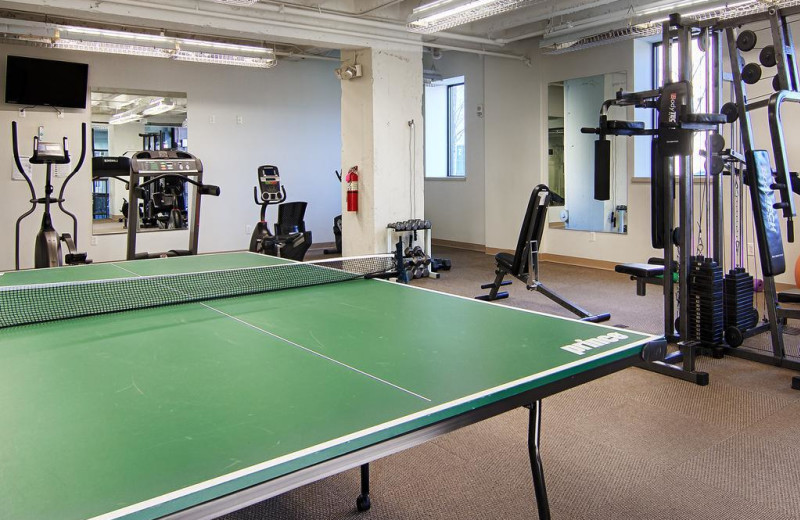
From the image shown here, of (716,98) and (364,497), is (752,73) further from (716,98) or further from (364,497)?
(364,497)

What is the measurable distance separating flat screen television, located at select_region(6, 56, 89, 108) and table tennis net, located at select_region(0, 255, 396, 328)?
6.23m

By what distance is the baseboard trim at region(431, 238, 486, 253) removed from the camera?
33.0 ft

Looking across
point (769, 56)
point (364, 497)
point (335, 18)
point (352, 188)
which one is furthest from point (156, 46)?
point (364, 497)

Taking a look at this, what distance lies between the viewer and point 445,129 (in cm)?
1105

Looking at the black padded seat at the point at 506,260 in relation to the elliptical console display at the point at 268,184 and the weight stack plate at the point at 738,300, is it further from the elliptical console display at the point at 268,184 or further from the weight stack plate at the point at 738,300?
the elliptical console display at the point at 268,184

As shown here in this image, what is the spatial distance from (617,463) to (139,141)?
9.40 metres

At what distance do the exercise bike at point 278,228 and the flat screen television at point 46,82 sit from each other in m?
2.85

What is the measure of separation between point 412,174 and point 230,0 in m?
3.01

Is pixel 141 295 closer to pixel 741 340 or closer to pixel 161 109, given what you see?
pixel 741 340

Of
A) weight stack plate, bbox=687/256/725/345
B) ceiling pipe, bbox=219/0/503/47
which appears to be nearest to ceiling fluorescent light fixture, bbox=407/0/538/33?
ceiling pipe, bbox=219/0/503/47

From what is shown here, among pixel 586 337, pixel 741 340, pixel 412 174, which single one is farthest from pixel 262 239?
pixel 586 337

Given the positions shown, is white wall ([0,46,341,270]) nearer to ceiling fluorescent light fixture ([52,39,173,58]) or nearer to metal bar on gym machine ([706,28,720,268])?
ceiling fluorescent light fixture ([52,39,173,58])

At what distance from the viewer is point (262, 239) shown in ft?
22.3

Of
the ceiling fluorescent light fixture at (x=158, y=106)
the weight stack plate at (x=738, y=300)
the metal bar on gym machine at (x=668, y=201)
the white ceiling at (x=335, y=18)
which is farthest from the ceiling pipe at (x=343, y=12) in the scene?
the weight stack plate at (x=738, y=300)
